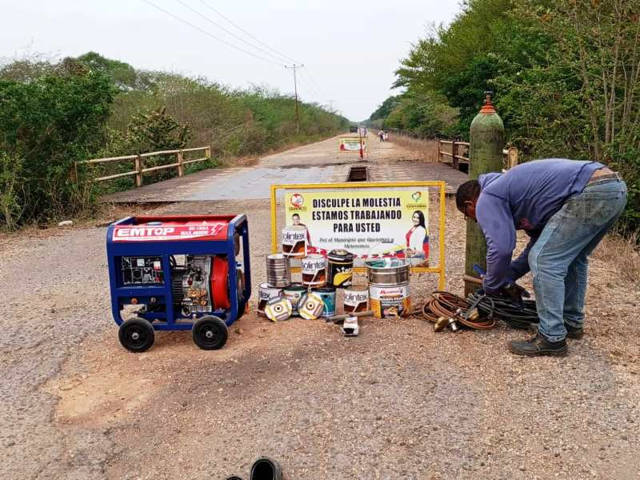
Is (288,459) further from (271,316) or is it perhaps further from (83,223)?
(83,223)

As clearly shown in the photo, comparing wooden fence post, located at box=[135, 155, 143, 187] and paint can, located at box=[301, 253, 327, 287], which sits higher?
wooden fence post, located at box=[135, 155, 143, 187]

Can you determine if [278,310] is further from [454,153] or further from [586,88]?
[454,153]

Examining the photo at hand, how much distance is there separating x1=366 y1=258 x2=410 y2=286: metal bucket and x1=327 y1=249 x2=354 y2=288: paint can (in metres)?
0.22

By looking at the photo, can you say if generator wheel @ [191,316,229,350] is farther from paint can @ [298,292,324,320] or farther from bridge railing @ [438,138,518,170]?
bridge railing @ [438,138,518,170]

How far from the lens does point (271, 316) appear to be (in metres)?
5.54

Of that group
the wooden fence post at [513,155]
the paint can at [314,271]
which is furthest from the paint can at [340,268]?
the wooden fence post at [513,155]

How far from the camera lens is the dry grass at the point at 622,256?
23.1ft

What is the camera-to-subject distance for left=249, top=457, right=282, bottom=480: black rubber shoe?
3188 millimetres

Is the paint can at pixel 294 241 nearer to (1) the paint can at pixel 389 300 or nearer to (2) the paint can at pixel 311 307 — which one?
(2) the paint can at pixel 311 307

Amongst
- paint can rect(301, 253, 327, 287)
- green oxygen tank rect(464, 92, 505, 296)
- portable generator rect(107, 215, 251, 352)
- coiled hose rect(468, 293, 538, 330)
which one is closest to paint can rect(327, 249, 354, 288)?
paint can rect(301, 253, 327, 287)

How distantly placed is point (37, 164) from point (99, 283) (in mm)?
5771

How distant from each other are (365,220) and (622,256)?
371 cm

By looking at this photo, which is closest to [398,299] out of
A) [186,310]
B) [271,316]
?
[271,316]

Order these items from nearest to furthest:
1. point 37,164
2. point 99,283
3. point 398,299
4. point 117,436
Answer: point 117,436, point 398,299, point 99,283, point 37,164
